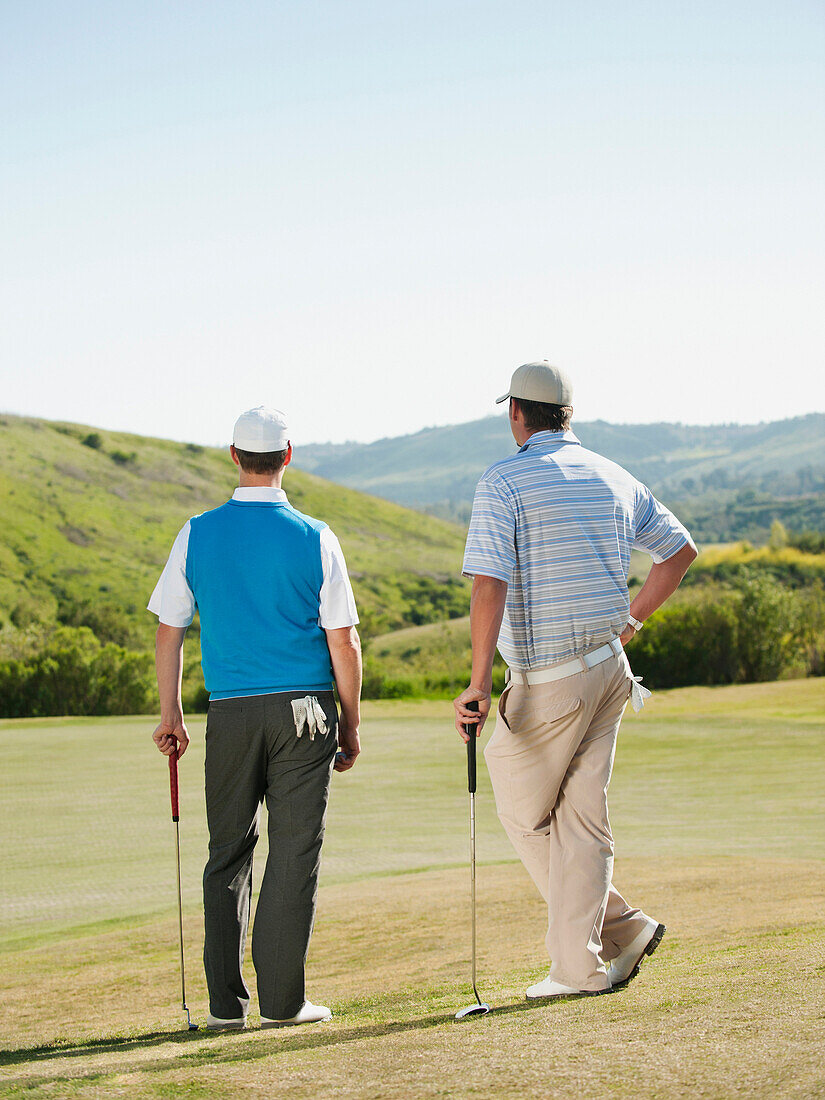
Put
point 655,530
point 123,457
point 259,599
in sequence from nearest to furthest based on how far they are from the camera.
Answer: point 259,599 < point 655,530 < point 123,457

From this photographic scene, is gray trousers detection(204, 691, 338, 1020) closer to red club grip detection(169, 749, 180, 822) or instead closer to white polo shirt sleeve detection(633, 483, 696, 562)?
red club grip detection(169, 749, 180, 822)

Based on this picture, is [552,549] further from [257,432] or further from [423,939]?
[423,939]

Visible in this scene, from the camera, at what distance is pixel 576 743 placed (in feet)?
12.0

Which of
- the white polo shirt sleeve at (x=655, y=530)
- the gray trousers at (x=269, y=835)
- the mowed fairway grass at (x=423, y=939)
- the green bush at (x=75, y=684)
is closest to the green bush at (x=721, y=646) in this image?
the mowed fairway grass at (x=423, y=939)

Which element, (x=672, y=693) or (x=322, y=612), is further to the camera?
(x=672, y=693)

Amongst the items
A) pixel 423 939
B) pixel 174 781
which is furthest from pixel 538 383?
pixel 423 939

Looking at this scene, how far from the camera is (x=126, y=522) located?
3893 inches

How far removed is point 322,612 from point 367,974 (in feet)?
5.71

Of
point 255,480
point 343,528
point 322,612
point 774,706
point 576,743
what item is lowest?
point 774,706

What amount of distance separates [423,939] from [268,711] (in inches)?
77.8

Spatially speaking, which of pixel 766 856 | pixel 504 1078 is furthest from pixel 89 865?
pixel 504 1078

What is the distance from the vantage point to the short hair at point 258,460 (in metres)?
3.81

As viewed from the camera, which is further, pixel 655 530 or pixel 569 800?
pixel 655 530

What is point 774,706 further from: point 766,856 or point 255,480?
point 255,480
